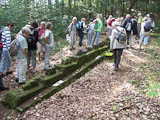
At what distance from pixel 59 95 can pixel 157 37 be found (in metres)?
12.8

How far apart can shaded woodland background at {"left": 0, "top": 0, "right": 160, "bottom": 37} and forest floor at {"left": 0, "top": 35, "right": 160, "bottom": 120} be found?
8.01m

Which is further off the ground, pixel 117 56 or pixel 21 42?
pixel 21 42

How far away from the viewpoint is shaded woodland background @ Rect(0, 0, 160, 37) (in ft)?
38.8

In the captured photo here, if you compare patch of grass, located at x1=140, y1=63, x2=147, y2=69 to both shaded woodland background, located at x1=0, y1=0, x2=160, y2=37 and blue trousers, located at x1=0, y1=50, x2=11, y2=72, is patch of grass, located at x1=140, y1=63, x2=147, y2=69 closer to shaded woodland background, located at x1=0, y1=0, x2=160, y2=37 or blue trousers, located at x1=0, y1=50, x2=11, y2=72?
blue trousers, located at x1=0, y1=50, x2=11, y2=72

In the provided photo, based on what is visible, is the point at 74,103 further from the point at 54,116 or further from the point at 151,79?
the point at 151,79

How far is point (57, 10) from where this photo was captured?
634 inches

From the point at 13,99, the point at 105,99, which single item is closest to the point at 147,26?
the point at 105,99

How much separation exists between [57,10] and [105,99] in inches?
530

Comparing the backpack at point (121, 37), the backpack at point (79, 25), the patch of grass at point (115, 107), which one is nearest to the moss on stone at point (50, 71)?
the patch of grass at point (115, 107)

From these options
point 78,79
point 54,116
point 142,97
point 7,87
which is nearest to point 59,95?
point 54,116

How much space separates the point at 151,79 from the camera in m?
5.74

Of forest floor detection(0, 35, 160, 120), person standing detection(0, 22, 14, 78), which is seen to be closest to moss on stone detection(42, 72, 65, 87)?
forest floor detection(0, 35, 160, 120)

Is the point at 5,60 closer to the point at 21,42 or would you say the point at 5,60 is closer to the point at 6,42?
the point at 6,42

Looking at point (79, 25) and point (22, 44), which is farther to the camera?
point (79, 25)
